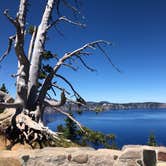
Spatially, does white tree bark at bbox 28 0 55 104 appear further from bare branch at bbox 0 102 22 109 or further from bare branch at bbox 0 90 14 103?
bare branch at bbox 0 102 22 109

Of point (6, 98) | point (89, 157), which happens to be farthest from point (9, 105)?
point (89, 157)

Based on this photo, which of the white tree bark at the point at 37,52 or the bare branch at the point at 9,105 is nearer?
the bare branch at the point at 9,105

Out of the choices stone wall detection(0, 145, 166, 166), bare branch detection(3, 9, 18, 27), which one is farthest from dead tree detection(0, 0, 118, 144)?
stone wall detection(0, 145, 166, 166)

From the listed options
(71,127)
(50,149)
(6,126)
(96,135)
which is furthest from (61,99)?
(71,127)

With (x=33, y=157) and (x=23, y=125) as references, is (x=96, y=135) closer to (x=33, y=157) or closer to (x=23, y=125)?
(x=23, y=125)

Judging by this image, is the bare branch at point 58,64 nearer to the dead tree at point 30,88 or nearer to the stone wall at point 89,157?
the dead tree at point 30,88

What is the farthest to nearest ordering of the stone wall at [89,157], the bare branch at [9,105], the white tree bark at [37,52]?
1. the white tree bark at [37,52]
2. the bare branch at [9,105]
3. the stone wall at [89,157]

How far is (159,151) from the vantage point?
5121mm

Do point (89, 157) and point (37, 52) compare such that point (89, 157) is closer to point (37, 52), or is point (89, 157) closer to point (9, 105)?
point (9, 105)

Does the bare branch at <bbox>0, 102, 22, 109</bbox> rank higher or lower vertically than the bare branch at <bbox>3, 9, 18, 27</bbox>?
lower

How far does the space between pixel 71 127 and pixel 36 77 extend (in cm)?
2238

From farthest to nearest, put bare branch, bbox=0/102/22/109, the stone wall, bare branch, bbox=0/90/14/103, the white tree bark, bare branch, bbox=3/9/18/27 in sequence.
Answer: the white tree bark → bare branch, bbox=0/90/14/103 → bare branch, bbox=0/102/22/109 → bare branch, bbox=3/9/18/27 → the stone wall

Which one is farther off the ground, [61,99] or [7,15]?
[7,15]

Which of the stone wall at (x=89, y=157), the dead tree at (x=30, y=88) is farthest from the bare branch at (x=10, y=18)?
the stone wall at (x=89, y=157)
